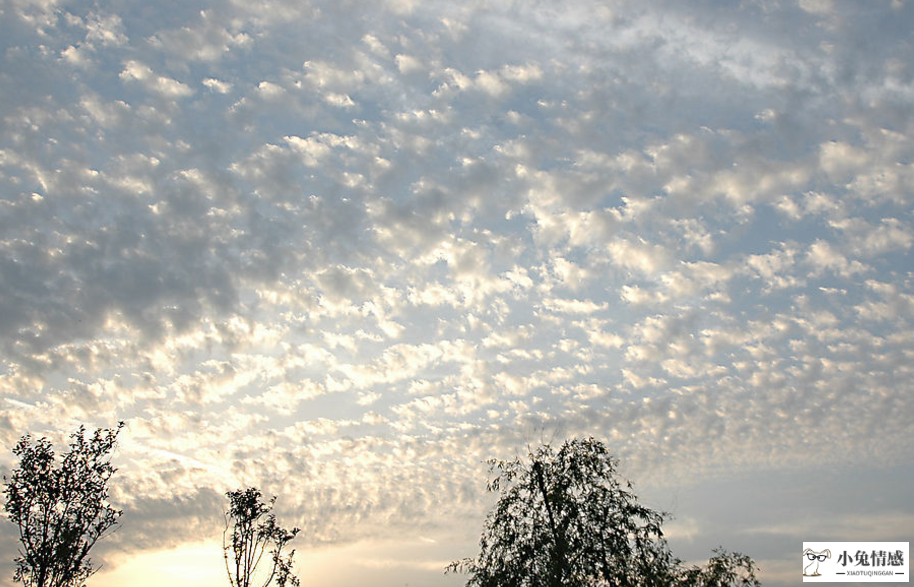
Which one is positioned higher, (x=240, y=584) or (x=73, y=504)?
A: (x=73, y=504)

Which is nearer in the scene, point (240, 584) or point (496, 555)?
point (496, 555)

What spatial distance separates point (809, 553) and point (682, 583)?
14805 millimetres

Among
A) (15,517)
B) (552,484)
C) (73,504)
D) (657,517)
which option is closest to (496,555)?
(552,484)

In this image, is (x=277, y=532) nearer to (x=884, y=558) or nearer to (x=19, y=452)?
(x=19, y=452)

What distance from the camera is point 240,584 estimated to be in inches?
1569

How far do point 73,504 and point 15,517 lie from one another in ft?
8.58

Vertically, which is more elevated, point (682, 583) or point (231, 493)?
point (231, 493)

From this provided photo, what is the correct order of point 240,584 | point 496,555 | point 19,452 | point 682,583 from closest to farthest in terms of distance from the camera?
point 682,583, point 19,452, point 496,555, point 240,584

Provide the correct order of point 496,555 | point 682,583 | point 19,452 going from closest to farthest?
point 682,583 < point 19,452 < point 496,555

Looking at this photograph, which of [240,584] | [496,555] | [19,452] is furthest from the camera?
[240,584]

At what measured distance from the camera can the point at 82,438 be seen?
1405 inches

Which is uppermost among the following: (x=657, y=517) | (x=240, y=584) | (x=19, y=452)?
(x=19, y=452)

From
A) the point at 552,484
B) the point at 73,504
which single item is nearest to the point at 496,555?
the point at 552,484

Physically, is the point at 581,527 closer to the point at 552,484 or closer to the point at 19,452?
the point at 552,484
